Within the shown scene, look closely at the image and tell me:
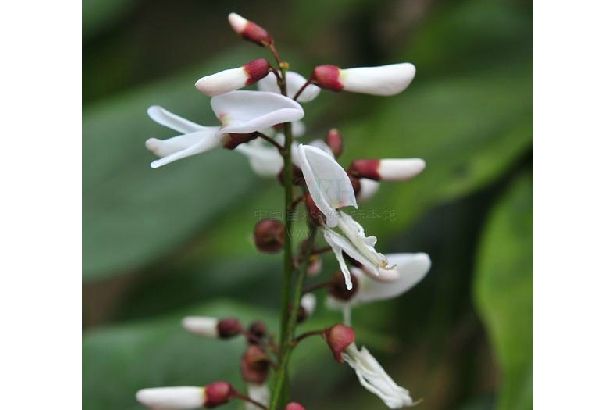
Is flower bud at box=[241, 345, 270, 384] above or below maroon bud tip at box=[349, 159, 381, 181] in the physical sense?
below

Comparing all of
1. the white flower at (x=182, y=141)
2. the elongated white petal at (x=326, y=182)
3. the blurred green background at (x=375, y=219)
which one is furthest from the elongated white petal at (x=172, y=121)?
the blurred green background at (x=375, y=219)

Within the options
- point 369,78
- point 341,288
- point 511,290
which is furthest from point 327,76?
point 511,290

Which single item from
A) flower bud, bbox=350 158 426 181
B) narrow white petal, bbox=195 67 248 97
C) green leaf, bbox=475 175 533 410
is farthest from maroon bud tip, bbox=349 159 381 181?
green leaf, bbox=475 175 533 410

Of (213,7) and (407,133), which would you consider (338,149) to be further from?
(213,7)

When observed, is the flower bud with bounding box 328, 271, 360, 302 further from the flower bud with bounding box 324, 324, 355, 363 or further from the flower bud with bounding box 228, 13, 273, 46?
the flower bud with bounding box 228, 13, 273, 46

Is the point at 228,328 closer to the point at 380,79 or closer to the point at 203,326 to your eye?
the point at 203,326


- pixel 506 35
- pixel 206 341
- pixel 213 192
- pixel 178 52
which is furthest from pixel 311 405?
pixel 178 52

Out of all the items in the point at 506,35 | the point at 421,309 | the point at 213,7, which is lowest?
the point at 421,309
